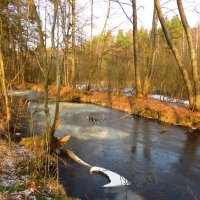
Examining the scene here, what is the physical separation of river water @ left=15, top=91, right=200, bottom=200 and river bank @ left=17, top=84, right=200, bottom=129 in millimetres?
583

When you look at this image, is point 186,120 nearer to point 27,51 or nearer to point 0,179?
point 0,179

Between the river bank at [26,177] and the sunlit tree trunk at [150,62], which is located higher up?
the sunlit tree trunk at [150,62]

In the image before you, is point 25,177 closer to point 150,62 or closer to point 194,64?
point 194,64

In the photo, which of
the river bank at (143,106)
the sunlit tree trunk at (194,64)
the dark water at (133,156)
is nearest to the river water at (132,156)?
the dark water at (133,156)

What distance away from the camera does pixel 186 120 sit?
40.7 feet

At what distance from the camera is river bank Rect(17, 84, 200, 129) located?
12.5 meters

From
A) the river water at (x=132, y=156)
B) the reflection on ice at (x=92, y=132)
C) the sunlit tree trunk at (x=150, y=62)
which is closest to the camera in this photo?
the river water at (x=132, y=156)

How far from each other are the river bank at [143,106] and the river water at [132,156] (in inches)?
23.0

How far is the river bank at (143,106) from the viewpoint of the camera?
12545 mm

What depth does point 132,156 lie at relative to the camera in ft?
27.7

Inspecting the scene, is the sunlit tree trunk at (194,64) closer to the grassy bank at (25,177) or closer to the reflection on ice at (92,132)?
the reflection on ice at (92,132)

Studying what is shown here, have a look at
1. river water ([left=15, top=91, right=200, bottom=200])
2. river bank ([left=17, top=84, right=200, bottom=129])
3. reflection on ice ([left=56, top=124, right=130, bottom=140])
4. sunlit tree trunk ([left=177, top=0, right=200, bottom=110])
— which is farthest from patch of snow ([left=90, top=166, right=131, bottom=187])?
sunlit tree trunk ([left=177, top=0, right=200, bottom=110])

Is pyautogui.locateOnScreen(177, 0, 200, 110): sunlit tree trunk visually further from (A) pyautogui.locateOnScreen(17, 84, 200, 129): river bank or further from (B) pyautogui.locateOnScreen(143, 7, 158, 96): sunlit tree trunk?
(B) pyautogui.locateOnScreen(143, 7, 158, 96): sunlit tree trunk

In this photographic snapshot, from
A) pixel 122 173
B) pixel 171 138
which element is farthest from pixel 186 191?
pixel 171 138
